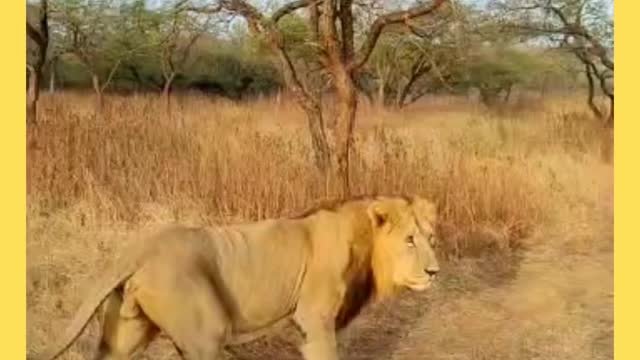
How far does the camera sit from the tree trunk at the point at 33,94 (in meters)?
2.71

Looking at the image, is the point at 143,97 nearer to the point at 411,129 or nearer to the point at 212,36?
the point at 212,36

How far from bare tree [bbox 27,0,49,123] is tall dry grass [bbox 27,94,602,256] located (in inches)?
1.1

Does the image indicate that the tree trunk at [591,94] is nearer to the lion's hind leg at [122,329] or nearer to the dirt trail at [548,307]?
the dirt trail at [548,307]

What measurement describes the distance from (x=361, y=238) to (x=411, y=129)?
449 millimetres

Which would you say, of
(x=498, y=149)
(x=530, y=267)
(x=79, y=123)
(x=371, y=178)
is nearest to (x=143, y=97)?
(x=79, y=123)

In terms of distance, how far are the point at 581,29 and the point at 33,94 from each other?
1.40 m

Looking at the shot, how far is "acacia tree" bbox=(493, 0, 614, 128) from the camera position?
292 centimetres

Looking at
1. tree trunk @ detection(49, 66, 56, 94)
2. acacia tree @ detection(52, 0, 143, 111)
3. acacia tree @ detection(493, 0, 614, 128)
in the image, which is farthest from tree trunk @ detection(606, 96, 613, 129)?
tree trunk @ detection(49, 66, 56, 94)

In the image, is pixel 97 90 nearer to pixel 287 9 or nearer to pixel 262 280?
pixel 287 9

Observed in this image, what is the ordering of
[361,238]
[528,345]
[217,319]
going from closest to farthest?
1. [217,319]
2. [361,238]
3. [528,345]

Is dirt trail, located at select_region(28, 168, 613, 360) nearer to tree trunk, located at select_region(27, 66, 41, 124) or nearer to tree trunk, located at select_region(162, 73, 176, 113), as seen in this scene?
tree trunk, located at select_region(162, 73, 176, 113)

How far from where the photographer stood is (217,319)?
2365mm

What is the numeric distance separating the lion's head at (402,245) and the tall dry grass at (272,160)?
286mm

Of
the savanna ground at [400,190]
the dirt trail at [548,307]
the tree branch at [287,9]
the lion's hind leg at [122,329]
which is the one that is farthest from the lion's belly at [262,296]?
the tree branch at [287,9]
